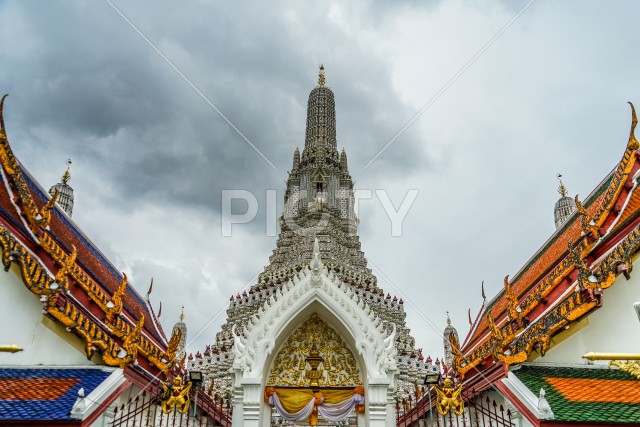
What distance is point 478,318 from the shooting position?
44.3 feet

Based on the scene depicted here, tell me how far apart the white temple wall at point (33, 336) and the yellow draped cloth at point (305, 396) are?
296cm

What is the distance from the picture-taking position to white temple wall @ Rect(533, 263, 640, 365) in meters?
7.71

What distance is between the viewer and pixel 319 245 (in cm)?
3309

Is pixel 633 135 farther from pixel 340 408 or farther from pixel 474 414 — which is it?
pixel 340 408

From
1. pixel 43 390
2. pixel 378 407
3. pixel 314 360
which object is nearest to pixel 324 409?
pixel 314 360

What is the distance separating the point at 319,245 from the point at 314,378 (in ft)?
82.6

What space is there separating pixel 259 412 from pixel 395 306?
23.6m

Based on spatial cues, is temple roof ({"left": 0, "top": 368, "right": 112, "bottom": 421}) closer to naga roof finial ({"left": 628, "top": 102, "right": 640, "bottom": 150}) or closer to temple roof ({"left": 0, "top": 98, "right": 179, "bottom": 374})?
temple roof ({"left": 0, "top": 98, "right": 179, "bottom": 374})

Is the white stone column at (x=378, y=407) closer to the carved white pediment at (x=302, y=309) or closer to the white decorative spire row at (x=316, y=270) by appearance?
the carved white pediment at (x=302, y=309)

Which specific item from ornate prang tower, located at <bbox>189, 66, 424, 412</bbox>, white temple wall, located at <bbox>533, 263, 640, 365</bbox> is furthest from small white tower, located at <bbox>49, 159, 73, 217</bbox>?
white temple wall, located at <bbox>533, 263, 640, 365</bbox>

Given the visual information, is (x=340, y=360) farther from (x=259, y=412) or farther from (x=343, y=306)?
(x=259, y=412)

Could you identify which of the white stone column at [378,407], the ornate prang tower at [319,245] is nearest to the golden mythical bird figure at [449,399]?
the white stone column at [378,407]

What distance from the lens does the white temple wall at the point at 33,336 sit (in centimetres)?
745

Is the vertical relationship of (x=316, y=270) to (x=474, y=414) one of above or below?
above
